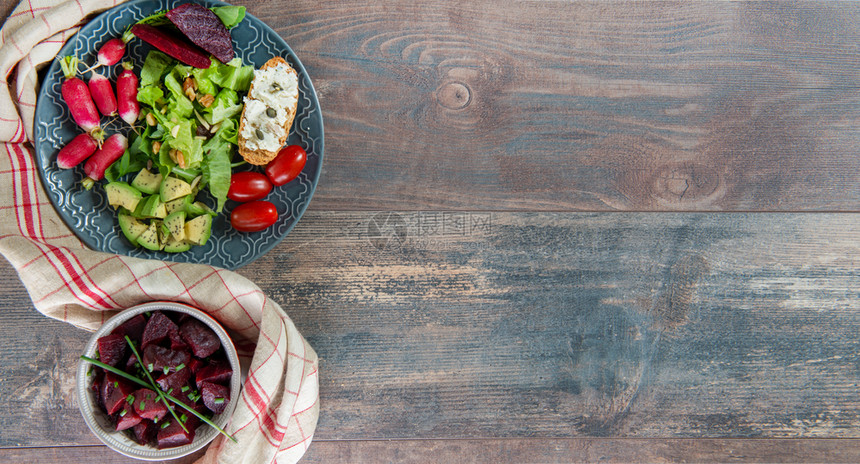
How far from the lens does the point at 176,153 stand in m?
1.32

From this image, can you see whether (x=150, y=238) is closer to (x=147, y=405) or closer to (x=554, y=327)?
(x=147, y=405)

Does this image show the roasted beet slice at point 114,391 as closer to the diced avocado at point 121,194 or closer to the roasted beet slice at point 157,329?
the roasted beet slice at point 157,329

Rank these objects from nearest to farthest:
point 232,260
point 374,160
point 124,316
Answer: point 124,316 → point 232,260 → point 374,160

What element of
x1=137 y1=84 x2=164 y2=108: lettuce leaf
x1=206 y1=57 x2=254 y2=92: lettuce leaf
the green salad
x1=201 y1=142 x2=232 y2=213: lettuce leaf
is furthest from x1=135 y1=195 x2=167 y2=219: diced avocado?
x1=206 y1=57 x2=254 y2=92: lettuce leaf

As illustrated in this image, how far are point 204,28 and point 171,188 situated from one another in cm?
43

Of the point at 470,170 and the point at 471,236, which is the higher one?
the point at 470,170

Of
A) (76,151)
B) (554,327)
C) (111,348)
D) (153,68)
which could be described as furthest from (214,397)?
(554,327)

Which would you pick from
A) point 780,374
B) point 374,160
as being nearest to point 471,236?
point 374,160

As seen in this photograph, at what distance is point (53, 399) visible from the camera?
147 centimetres

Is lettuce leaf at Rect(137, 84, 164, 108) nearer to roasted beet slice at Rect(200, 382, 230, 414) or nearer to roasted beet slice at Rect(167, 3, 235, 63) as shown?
roasted beet slice at Rect(167, 3, 235, 63)

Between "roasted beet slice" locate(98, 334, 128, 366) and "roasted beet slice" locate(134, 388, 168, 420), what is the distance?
103 mm

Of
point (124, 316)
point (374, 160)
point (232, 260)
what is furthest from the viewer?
point (374, 160)

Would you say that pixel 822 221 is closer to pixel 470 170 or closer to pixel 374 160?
pixel 470 170

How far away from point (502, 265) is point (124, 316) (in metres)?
1.02
